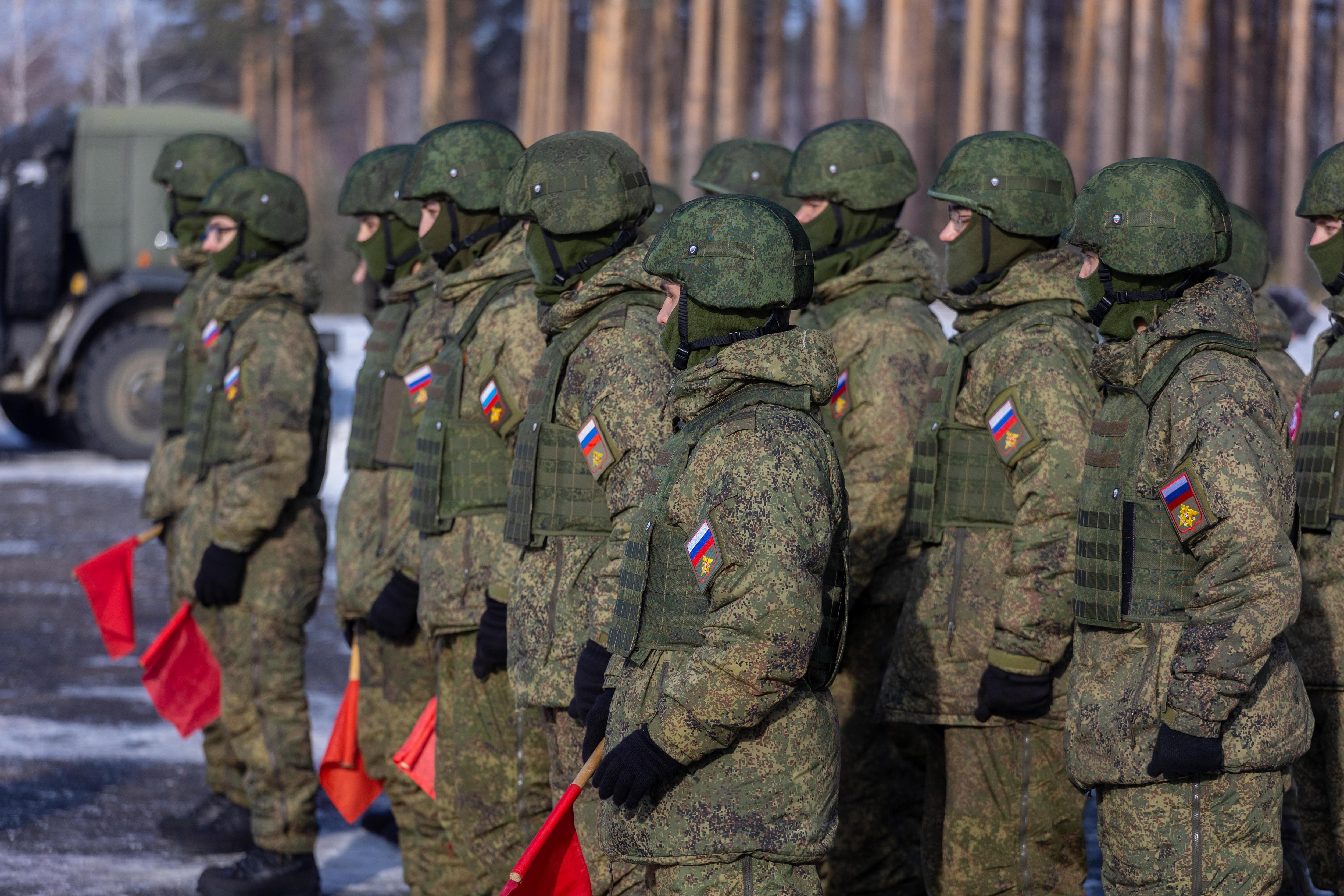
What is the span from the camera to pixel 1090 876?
624 centimetres

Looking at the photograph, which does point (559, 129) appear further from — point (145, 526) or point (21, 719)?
point (21, 719)

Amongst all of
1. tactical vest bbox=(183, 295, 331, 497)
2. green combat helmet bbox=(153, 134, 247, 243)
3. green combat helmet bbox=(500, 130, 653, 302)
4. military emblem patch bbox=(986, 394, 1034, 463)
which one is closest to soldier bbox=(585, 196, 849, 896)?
green combat helmet bbox=(500, 130, 653, 302)

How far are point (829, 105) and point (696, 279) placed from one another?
29.1m

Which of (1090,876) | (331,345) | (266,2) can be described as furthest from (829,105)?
(1090,876)

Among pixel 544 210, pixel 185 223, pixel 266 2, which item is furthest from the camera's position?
pixel 266 2

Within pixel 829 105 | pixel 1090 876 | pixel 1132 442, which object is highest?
pixel 829 105

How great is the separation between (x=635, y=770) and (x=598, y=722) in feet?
1.17

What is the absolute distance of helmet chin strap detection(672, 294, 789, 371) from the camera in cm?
346

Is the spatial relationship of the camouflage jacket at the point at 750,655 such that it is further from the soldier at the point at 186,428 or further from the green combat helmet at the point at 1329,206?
the soldier at the point at 186,428

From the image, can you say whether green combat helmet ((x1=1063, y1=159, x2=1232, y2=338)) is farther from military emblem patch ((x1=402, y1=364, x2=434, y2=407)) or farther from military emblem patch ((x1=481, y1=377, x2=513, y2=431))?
military emblem patch ((x1=402, y1=364, x2=434, y2=407))

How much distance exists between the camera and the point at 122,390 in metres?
16.3

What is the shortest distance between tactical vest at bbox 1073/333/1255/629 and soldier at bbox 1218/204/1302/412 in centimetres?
237

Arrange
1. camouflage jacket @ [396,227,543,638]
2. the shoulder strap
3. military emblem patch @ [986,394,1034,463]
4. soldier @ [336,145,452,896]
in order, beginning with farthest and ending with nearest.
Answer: soldier @ [336,145,452,896] → camouflage jacket @ [396,227,543,638] → military emblem patch @ [986,394,1034,463] → the shoulder strap

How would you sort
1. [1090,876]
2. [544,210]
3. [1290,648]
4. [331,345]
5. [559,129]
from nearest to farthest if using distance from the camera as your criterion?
[544,210] < [1290,648] < [1090,876] < [331,345] < [559,129]
